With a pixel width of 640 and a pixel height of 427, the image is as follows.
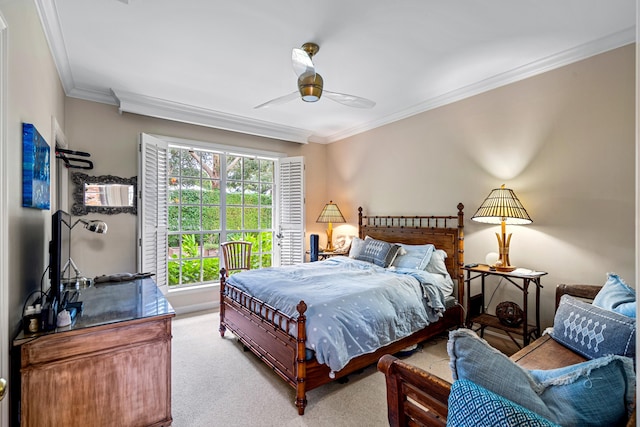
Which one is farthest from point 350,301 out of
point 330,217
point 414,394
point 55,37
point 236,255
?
point 55,37

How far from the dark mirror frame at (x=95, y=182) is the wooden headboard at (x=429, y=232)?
3.15 meters

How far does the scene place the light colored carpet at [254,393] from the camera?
6.89ft

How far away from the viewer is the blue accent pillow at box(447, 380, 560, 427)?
2.28ft

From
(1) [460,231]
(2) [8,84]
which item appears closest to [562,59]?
(1) [460,231]

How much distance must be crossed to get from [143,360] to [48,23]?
2.50m

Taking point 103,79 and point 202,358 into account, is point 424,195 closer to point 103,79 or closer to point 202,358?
point 202,358

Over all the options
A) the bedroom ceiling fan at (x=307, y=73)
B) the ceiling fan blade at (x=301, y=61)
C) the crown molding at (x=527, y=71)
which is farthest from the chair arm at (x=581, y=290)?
the ceiling fan blade at (x=301, y=61)

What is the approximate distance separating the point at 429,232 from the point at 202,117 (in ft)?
11.4

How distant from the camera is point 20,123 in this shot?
1.65 meters

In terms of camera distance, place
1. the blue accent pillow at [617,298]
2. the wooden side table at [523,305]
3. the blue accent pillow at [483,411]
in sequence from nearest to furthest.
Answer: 1. the blue accent pillow at [483,411]
2. the blue accent pillow at [617,298]
3. the wooden side table at [523,305]

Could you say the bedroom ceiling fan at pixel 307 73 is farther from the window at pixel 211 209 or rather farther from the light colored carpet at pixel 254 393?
the window at pixel 211 209

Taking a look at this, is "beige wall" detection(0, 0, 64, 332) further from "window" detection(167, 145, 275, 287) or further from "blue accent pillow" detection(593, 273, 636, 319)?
"blue accent pillow" detection(593, 273, 636, 319)

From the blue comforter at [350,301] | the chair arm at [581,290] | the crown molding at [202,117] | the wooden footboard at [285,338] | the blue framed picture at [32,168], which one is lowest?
the wooden footboard at [285,338]

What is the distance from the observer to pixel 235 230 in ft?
15.9
